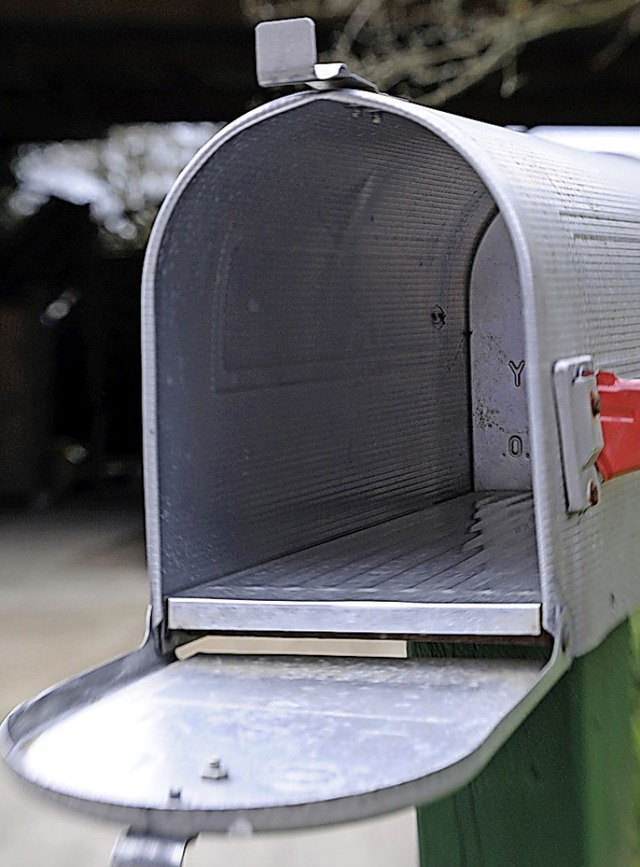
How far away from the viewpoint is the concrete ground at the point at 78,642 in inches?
103

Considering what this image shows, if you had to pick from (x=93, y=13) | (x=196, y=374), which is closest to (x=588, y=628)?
(x=196, y=374)

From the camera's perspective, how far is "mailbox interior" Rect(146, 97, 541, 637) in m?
1.22

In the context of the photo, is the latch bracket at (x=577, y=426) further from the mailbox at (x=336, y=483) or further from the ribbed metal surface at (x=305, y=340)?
the ribbed metal surface at (x=305, y=340)

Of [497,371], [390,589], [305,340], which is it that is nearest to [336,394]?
[305,340]

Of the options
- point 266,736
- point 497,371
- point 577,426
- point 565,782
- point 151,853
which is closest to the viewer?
point 151,853

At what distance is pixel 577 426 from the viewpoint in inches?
42.3

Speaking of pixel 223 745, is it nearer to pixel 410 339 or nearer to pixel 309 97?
pixel 309 97

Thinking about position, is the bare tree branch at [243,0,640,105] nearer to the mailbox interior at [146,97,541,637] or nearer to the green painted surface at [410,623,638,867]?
the mailbox interior at [146,97,541,637]

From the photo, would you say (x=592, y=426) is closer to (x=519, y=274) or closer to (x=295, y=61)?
(x=519, y=274)

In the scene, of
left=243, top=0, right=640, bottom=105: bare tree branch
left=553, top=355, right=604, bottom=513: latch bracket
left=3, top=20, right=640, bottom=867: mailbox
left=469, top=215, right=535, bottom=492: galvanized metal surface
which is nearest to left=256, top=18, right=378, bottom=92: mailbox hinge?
left=3, top=20, right=640, bottom=867: mailbox

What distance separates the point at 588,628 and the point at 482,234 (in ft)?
3.26

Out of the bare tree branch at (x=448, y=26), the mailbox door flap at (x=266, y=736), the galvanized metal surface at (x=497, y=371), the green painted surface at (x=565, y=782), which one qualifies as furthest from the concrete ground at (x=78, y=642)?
the bare tree branch at (x=448, y=26)

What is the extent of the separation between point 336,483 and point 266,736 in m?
0.62

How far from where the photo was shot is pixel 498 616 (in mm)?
1080
